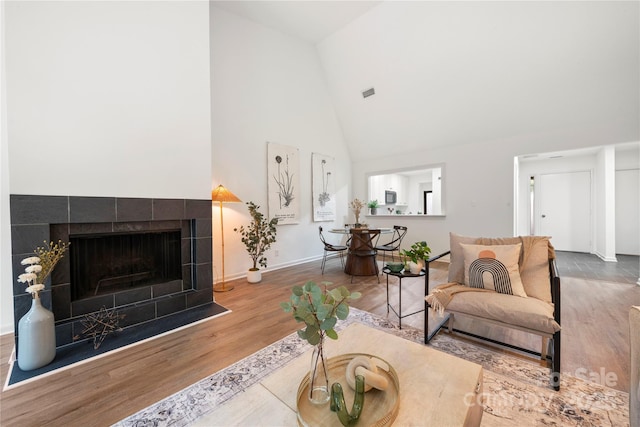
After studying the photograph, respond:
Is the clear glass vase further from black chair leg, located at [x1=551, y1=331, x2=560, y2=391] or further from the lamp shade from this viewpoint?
the lamp shade

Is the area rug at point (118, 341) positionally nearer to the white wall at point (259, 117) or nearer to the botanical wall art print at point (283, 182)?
the white wall at point (259, 117)

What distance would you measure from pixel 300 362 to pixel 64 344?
223 centimetres

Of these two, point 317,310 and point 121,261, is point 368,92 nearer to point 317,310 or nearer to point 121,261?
point 121,261

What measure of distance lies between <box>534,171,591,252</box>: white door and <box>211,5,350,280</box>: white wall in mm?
5897

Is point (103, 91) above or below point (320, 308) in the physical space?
above

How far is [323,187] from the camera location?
217 inches

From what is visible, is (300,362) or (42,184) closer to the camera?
(300,362)

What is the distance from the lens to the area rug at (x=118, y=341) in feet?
5.46

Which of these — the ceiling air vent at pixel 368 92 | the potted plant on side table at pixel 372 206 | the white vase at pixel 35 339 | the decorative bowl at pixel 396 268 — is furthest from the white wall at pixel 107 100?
the potted plant on side table at pixel 372 206

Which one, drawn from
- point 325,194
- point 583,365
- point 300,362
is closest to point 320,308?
point 300,362

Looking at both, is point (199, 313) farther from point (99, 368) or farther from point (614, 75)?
point (614, 75)

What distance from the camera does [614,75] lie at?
10.9ft

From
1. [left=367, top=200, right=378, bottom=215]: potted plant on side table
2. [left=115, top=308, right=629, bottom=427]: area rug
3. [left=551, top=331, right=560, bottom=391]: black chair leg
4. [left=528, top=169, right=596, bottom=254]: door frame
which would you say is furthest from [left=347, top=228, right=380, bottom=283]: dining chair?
[left=528, top=169, right=596, bottom=254]: door frame

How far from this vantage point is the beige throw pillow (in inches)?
74.5
